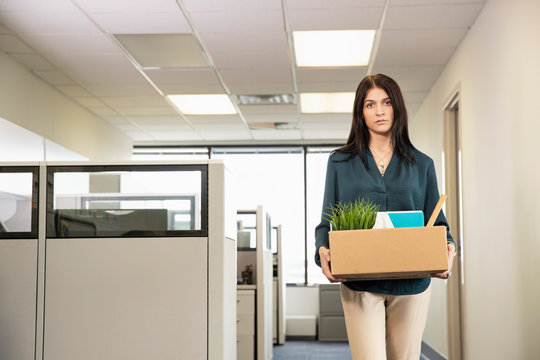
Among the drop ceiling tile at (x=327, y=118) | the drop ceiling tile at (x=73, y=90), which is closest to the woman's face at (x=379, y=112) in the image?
the drop ceiling tile at (x=73, y=90)

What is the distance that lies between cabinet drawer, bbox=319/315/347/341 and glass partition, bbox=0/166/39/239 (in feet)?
16.8

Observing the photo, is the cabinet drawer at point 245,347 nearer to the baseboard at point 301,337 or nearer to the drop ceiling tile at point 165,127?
the baseboard at point 301,337

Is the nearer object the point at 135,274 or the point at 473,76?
the point at 135,274

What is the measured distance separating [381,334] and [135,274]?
1.52 metres

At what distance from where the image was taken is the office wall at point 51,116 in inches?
201

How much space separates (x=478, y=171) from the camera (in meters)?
4.09

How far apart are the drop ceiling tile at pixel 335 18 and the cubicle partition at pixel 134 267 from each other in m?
1.77

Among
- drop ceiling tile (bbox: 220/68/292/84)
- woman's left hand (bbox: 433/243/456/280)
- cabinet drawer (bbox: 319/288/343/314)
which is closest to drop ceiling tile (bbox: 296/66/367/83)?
drop ceiling tile (bbox: 220/68/292/84)

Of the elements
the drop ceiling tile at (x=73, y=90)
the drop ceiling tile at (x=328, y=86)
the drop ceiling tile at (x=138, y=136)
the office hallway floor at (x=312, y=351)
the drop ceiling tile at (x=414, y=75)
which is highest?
the drop ceiling tile at (x=328, y=86)

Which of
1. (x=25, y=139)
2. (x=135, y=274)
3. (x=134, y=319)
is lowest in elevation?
(x=134, y=319)

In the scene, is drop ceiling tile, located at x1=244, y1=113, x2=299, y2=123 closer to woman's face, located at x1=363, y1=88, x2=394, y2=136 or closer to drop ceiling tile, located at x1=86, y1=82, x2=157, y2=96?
drop ceiling tile, located at x1=86, y1=82, x2=157, y2=96

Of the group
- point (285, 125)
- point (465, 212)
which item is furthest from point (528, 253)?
point (285, 125)

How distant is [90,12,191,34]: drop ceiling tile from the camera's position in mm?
4277

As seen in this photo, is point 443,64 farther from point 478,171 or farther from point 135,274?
point 135,274
